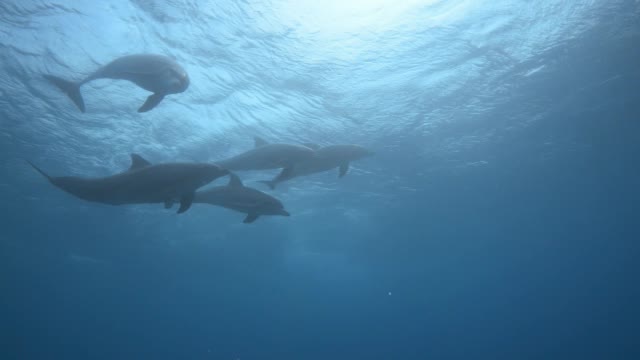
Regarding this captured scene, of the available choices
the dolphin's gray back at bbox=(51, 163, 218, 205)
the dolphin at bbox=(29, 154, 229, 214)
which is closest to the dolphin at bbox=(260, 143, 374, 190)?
the dolphin at bbox=(29, 154, 229, 214)

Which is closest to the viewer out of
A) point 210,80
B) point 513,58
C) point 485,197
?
point 210,80

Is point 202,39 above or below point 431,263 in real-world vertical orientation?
above

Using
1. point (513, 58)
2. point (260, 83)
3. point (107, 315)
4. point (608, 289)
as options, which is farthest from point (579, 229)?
point (107, 315)

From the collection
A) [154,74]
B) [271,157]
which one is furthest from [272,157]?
[154,74]

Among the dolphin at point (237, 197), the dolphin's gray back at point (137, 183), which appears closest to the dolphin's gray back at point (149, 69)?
the dolphin's gray back at point (137, 183)

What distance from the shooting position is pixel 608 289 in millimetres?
97562

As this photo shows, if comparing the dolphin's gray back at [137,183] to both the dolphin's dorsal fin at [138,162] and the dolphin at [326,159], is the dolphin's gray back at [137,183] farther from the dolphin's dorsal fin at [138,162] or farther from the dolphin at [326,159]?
the dolphin at [326,159]

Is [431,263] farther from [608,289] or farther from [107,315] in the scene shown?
[107,315]

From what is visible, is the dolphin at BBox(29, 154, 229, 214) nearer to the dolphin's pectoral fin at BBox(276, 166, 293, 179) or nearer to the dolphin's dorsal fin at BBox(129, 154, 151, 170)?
the dolphin's dorsal fin at BBox(129, 154, 151, 170)

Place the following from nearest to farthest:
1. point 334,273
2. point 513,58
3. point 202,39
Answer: point 202,39 < point 513,58 < point 334,273

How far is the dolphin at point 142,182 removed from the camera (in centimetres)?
562

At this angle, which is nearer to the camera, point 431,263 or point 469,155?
point 469,155

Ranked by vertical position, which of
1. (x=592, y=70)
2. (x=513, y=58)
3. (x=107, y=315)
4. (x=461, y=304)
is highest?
(x=592, y=70)

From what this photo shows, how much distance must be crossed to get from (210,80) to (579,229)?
152 ft
